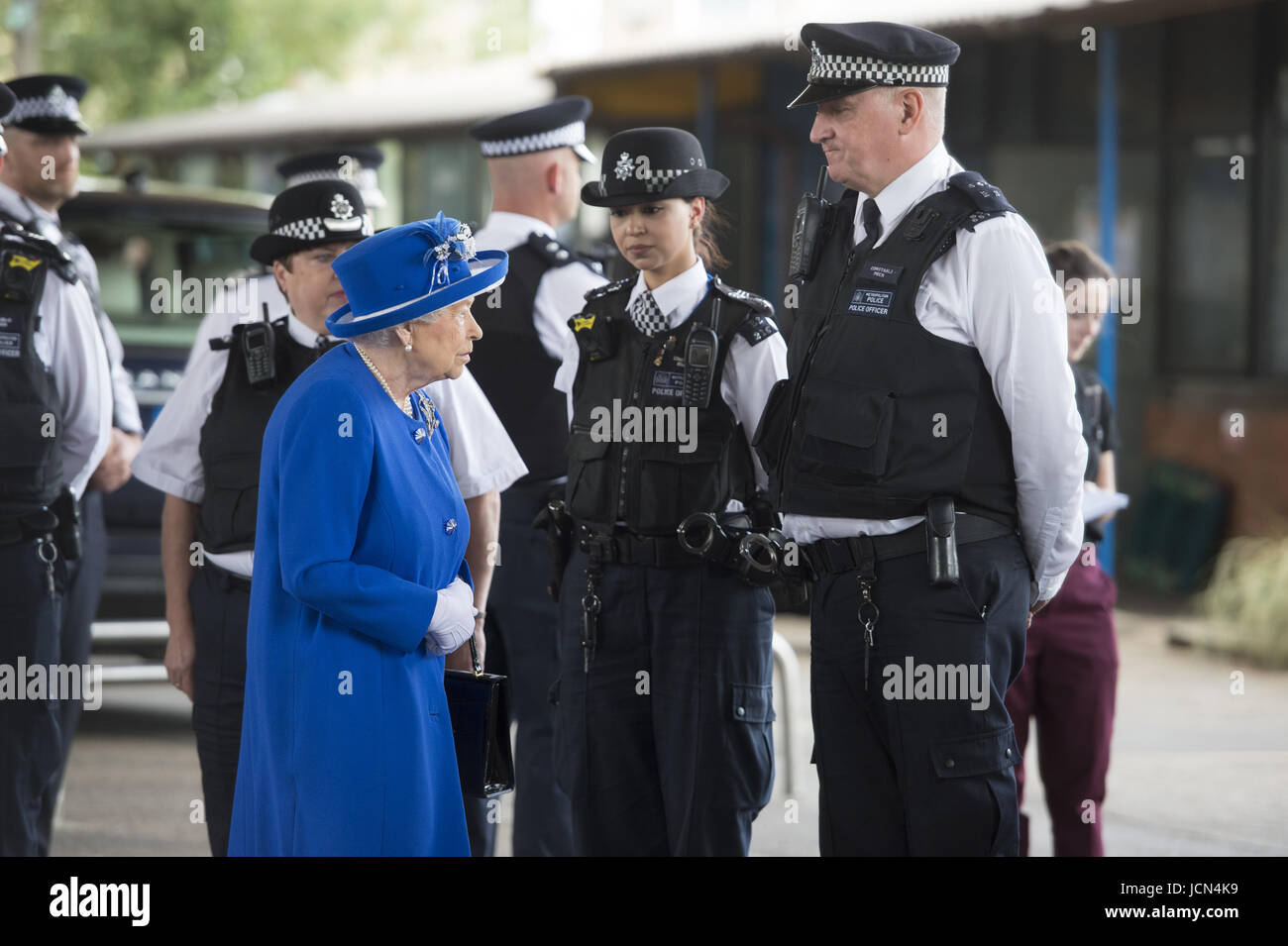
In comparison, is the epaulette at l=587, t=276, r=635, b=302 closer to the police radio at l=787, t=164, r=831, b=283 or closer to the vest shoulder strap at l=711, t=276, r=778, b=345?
the vest shoulder strap at l=711, t=276, r=778, b=345

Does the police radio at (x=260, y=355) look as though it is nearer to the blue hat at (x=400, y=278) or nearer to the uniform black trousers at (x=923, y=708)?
the blue hat at (x=400, y=278)

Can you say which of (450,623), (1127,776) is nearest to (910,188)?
(450,623)

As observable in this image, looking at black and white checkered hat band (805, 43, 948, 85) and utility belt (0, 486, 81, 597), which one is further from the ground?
black and white checkered hat band (805, 43, 948, 85)

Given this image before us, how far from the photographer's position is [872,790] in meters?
4.26

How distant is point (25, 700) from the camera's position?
17.6ft

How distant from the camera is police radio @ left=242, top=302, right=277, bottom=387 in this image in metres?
4.91

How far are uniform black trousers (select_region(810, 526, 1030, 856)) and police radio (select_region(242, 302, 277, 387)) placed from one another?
5.18 feet

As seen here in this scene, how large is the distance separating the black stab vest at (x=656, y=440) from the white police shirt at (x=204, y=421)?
21 cm

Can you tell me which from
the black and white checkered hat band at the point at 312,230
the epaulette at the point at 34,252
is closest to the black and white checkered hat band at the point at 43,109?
the epaulette at the point at 34,252

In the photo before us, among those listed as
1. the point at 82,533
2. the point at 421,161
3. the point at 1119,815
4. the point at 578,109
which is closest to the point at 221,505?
the point at 82,533

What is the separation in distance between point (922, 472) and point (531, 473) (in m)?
2.07

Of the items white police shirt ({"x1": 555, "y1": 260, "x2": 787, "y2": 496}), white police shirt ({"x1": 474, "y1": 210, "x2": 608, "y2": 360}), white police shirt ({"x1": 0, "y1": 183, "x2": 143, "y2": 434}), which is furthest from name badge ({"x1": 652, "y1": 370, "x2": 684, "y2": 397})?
white police shirt ({"x1": 0, "y1": 183, "x2": 143, "y2": 434})

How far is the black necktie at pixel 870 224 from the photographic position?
4.35m
